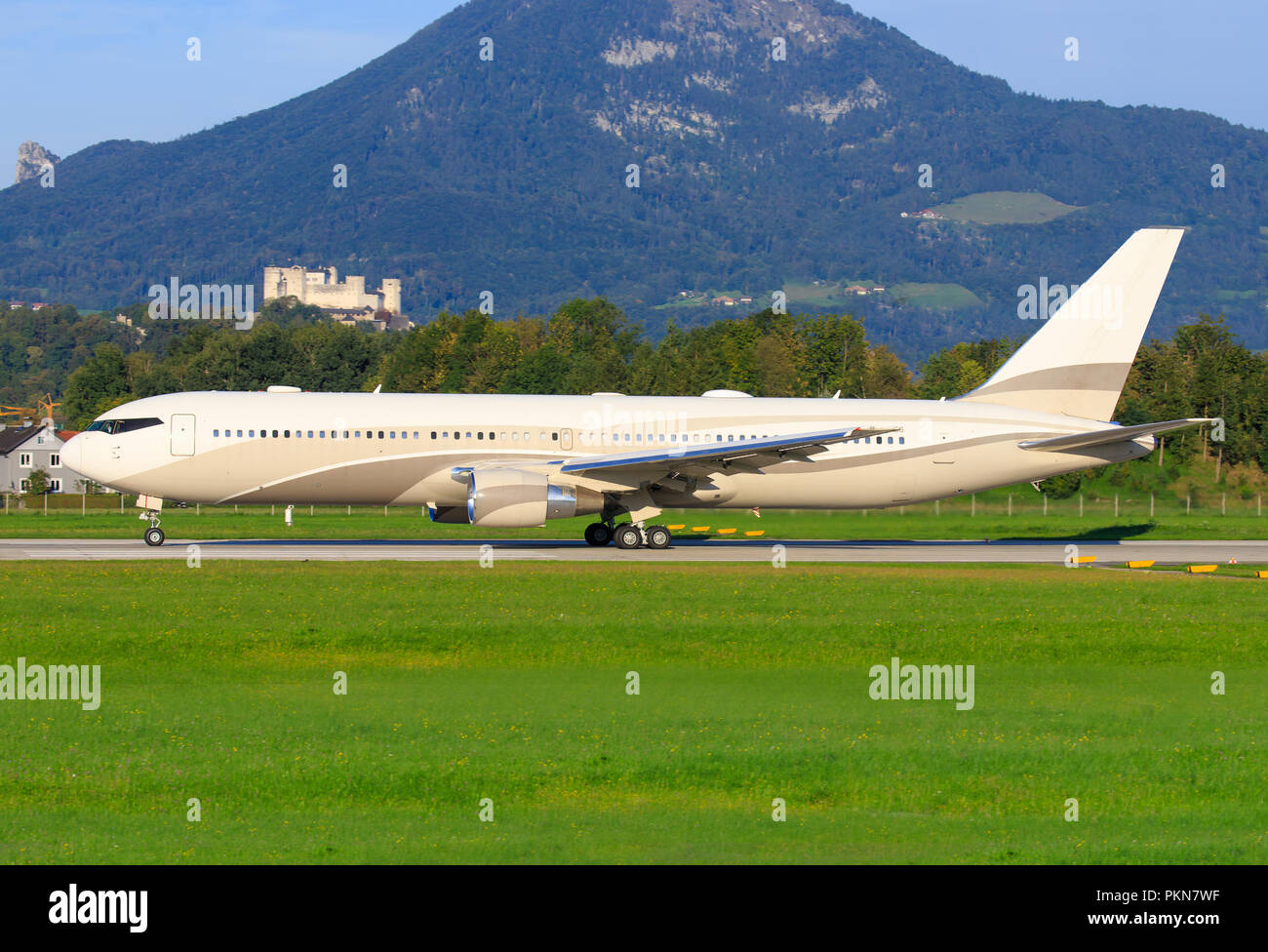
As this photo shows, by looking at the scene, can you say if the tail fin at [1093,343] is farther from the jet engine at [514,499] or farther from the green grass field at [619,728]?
the green grass field at [619,728]

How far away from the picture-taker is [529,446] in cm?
3853

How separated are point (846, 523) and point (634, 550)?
10.2m

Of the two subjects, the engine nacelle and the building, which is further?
the building

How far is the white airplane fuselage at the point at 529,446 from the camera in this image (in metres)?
37.5

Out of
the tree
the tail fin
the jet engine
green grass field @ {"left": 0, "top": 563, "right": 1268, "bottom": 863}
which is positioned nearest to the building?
the tree

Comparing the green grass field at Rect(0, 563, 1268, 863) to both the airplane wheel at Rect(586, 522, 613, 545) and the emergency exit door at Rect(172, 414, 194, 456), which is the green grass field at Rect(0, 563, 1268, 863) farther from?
the airplane wheel at Rect(586, 522, 613, 545)

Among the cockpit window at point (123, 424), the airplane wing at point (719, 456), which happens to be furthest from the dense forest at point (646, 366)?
the cockpit window at point (123, 424)

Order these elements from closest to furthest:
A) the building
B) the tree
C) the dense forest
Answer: the dense forest < the building < the tree

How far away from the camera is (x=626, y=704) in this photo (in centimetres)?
1723

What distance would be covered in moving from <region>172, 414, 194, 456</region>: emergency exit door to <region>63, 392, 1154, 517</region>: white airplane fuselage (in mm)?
38

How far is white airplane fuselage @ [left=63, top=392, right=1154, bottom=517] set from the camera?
123ft

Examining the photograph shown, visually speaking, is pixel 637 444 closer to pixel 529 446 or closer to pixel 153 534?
pixel 529 446

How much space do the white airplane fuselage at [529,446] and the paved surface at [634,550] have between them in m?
1.59
